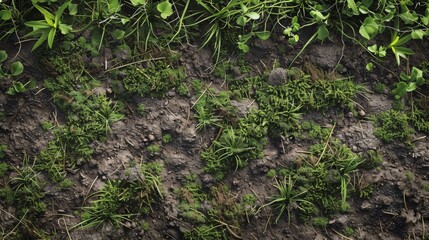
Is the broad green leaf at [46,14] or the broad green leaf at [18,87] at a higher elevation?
the broad green leaf at [46,14]

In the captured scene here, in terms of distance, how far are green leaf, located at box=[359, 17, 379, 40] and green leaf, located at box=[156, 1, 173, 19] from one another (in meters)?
1.09

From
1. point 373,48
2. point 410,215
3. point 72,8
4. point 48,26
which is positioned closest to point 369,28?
point 373,48

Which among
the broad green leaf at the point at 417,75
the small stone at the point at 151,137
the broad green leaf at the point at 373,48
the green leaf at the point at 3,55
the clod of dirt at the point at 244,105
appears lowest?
the small stone at the point at 151,137

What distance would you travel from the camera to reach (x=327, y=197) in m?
2.28

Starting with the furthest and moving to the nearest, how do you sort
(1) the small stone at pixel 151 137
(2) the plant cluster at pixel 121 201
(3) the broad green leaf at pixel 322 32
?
(3) the broad green leaf at pixel 322 32 → (1) the small stone at pixel 151 137 → (2) the plant cluster at pixel 121 201

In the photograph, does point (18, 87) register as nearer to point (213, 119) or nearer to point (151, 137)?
point (151, 137)

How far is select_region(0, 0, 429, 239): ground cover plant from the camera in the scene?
2246mm

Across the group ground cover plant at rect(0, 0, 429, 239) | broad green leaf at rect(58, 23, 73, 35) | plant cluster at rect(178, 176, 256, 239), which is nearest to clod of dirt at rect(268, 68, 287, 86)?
ground cover plant at rect(0, 0, 429, 239)

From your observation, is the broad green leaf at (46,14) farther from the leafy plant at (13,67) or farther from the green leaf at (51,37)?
the leafy plant at (13,67)

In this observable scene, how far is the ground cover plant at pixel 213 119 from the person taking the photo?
225cm

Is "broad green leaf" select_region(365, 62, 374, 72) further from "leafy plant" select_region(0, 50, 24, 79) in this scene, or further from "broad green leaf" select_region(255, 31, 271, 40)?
"leafy plant" select_region(0, 50, 24, 79)

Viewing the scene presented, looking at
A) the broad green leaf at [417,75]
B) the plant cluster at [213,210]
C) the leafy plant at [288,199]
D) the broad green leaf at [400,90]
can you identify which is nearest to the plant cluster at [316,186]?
the leafy plant at [288,199]

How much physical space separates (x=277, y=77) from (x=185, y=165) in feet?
2.39

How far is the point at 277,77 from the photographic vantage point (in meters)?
2.40
